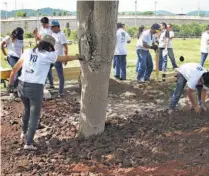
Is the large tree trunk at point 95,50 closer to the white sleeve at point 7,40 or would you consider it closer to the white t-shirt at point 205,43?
the white sleeve at point 7,40

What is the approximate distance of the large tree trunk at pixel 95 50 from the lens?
5609mm

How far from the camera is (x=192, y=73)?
21.4ft

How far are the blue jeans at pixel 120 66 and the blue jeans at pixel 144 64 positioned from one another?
48 cm

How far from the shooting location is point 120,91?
9.55 meters

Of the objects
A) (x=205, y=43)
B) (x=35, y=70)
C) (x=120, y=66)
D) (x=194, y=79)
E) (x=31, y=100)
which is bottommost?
(x=120, y=66)

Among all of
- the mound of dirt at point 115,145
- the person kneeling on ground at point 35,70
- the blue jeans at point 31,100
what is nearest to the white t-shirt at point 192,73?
the mound of dirt at point 115,145

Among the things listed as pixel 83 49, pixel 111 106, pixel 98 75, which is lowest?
pixel 111 106

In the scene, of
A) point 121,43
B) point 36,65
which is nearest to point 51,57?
point 36,65

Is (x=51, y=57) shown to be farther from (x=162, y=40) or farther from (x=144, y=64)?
(x=162, y=40)

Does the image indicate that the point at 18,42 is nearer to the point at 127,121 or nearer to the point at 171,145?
the point at 127,121

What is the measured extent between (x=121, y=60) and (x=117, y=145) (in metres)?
5.57

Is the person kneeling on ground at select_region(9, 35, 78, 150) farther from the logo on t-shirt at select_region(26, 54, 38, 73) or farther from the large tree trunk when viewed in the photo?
the large tree trunk

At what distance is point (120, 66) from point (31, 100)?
5.77 metres

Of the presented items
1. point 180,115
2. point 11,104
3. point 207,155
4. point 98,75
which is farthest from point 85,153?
point 11,104
